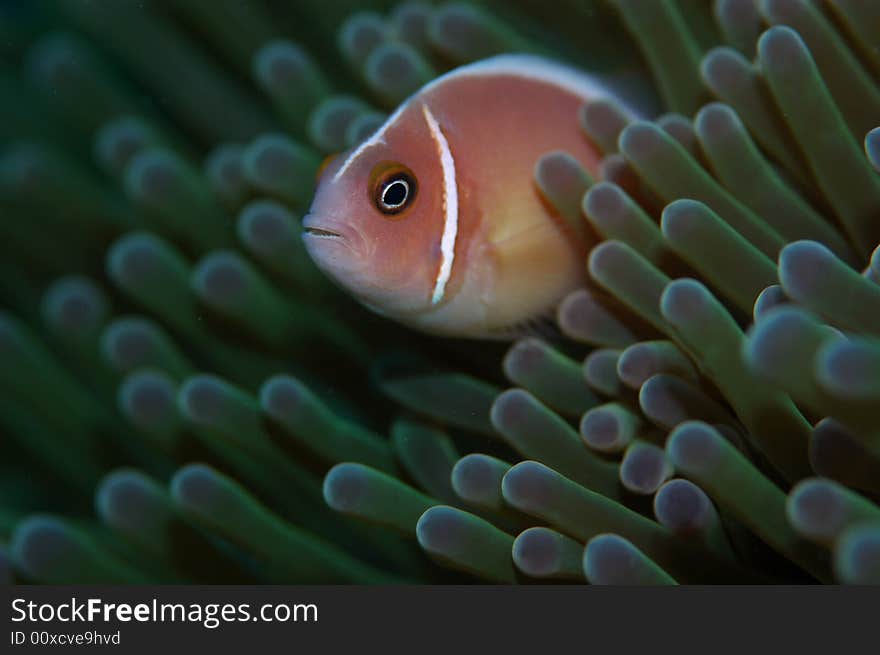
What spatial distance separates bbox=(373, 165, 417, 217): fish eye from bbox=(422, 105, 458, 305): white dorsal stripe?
8 cm

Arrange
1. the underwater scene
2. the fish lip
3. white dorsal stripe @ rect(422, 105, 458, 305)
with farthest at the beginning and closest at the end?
white dorsal stripe @ rect(422, 105, 458, 305) < the fish lip < the underwater scene

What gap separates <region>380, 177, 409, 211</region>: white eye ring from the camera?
5.02 ft

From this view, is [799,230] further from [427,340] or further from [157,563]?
[157,563]

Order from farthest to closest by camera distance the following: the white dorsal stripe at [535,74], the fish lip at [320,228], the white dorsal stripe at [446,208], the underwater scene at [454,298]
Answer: the white dorsal stripe at [535,74]
the white dorsal stripe at [446,208]
the fish lip at [320,228]
the underwater scene at [454,298]

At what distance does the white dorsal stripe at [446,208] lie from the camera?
5.28ft

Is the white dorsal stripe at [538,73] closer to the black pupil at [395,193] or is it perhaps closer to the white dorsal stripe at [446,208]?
the white dorsal stripe at [446,208]

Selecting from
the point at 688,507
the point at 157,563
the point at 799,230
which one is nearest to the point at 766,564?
the point at 688,507

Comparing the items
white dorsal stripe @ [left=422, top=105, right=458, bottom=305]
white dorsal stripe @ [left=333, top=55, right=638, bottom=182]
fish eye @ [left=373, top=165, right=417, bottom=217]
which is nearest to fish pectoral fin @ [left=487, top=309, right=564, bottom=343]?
white dorsal stripe @ [left=422, top=105, right=458, bottom=305]

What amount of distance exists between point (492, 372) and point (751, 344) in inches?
40.4

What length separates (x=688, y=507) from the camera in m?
1.36

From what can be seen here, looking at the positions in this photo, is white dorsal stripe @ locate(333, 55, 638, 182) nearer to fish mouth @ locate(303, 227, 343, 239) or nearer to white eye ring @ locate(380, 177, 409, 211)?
white eye ring @ locate(380, 177, 409, 211)

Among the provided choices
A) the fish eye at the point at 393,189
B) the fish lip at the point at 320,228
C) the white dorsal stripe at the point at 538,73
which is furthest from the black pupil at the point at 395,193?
A: the white dorsal stripe at the point at 538,73

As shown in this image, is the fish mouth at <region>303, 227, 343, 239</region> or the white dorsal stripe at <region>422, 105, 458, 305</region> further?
the white dorsal stripe at <region>422, 105, 458, 305</region>

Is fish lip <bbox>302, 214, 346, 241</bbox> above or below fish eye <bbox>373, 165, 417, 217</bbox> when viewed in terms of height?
below
